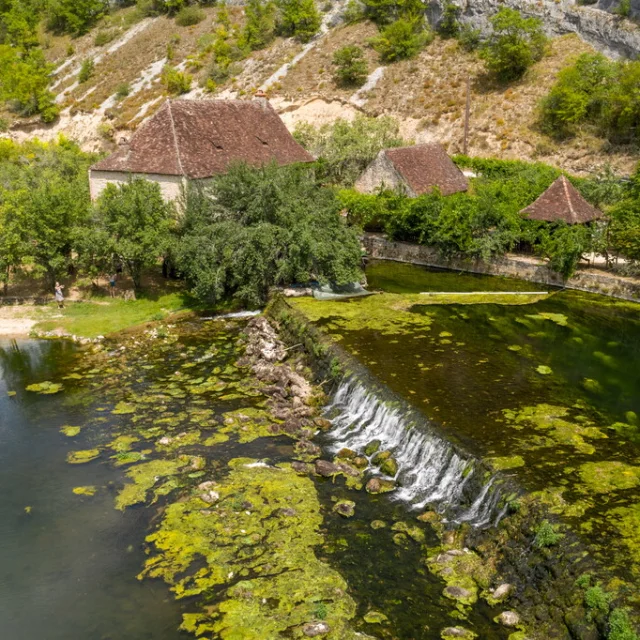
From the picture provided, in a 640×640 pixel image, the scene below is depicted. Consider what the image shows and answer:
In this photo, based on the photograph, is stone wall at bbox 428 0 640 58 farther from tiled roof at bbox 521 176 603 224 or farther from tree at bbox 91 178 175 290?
tree at bbox 91 178 175 290

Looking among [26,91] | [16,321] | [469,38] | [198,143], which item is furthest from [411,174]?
[26,91]

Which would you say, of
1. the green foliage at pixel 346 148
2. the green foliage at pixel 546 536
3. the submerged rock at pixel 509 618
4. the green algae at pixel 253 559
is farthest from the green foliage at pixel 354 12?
the submerged rock at pixel 509 618

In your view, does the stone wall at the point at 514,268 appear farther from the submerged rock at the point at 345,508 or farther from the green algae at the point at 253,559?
the green algae at the point at 253,559

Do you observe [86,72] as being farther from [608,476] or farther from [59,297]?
[608,476]

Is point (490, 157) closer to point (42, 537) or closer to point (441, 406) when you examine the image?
point (441, 406)

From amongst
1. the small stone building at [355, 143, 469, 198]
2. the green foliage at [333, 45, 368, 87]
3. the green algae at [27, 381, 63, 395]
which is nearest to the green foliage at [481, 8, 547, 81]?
the green foliage at [333, 45, 368, 87]

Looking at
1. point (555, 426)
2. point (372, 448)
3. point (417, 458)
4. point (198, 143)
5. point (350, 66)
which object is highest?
point (350, 66)
